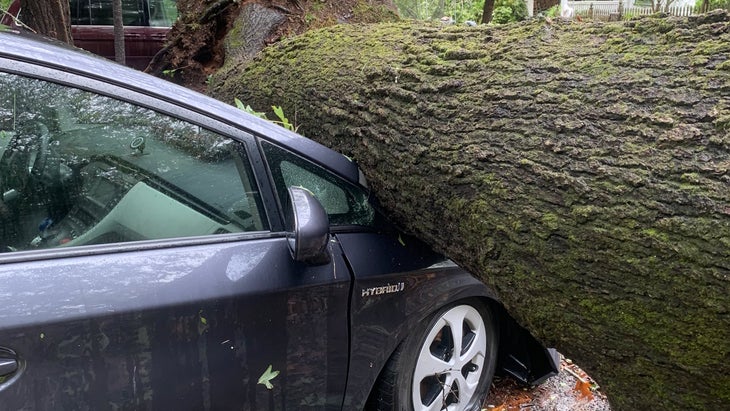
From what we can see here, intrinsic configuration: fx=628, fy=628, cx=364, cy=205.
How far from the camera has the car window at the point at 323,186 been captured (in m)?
2.20

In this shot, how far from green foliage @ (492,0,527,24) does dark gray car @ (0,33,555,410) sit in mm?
14538

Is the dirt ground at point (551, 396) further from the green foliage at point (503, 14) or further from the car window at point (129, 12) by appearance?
the green foliage at point (503, 14)

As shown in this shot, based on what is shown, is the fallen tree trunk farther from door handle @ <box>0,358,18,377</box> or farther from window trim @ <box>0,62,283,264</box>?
door handle @ <box>0,358,18,377</box>

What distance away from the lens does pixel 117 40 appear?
572cm

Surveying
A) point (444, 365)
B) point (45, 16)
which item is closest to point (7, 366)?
point (444, 365)

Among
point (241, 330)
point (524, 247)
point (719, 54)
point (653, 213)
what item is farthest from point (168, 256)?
point (719, 54)

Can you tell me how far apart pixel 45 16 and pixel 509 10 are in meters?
13.5

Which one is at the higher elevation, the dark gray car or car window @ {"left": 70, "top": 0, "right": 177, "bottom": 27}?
car window @ {"left": 70, "top": 0, "right": 177, "bottom": 27}

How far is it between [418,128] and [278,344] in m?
0.91

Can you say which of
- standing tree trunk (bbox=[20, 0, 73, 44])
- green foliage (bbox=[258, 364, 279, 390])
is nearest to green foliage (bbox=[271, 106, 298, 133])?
green foliage (bbox=[258, 364, 279, 390])

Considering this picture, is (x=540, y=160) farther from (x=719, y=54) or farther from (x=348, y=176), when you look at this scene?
(x=348, y=176)

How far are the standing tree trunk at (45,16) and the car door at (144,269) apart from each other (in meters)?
2.89

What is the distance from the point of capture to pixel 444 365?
2.82 meters

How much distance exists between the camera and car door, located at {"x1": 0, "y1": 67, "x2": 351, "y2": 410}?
1694 mm
